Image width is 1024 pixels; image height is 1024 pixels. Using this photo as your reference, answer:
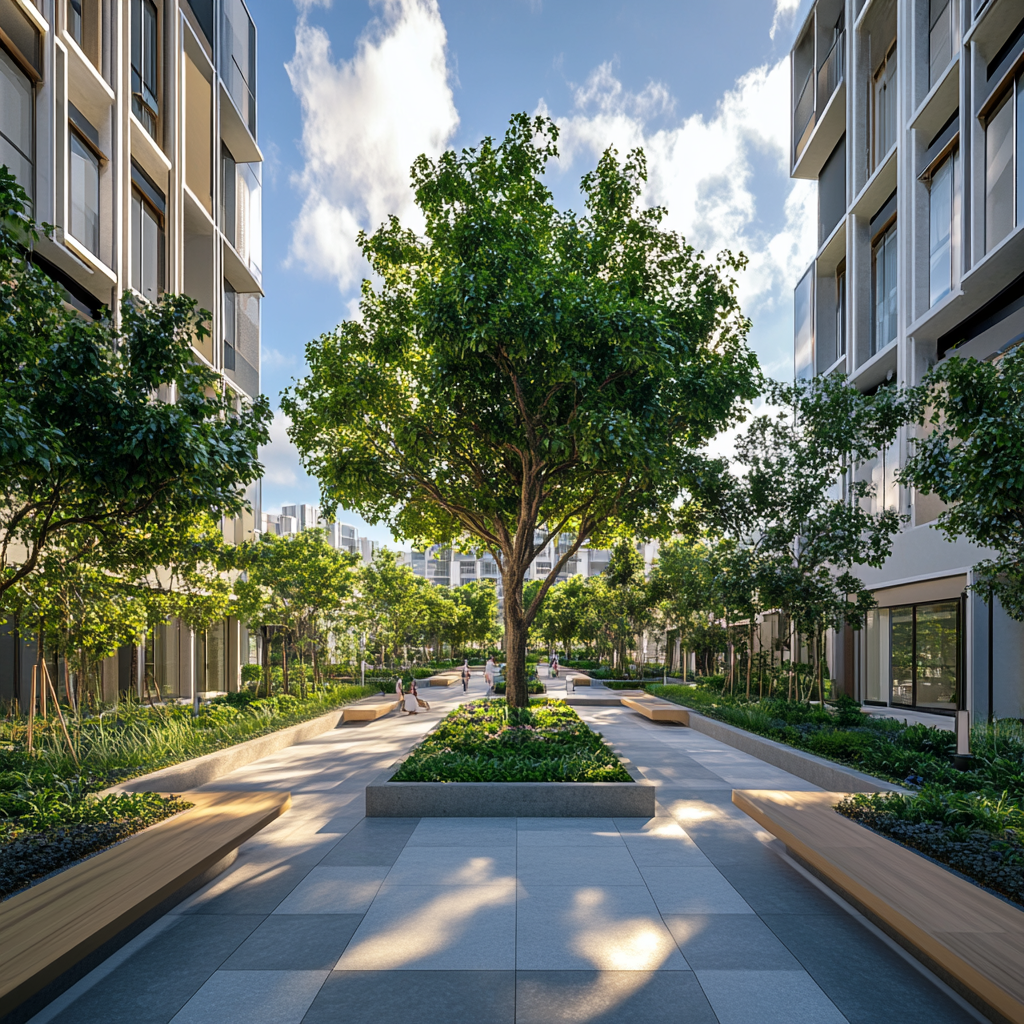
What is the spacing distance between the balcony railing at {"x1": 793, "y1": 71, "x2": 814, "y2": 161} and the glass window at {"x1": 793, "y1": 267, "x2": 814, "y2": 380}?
5.02 metres

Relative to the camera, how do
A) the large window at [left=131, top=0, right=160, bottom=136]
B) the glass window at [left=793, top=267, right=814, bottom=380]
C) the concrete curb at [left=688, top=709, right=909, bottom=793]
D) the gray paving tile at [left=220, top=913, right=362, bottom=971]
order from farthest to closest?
the glass window at [left=793, top=267, right=814, bottom=380] → the large window at [left=131, top=0, right=160, bottom=136] → the concrete curb at [left=688, top=709, right=909, bottom=793] → the gray paving tile at [left=220, top=913, right=362, bottom=971]

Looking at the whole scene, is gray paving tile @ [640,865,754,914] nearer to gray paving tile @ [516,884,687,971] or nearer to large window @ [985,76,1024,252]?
gray paving tile @ [516,884,687,971]

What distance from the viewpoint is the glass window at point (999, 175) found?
14.8 m

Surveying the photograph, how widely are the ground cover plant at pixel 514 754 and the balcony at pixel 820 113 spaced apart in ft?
78.8

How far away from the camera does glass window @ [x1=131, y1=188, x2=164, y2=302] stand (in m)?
19.3

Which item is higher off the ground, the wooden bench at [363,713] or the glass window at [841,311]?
the glass window at [841,311]

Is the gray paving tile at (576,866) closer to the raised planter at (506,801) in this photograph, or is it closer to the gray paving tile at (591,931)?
the gray paving tile at (591,931)

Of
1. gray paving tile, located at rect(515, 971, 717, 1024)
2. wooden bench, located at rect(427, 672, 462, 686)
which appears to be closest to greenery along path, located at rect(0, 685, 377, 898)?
gray paving tile, located at rect(515, 971, 717, 1024)

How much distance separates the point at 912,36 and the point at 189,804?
77.8ft

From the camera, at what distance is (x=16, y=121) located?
13.9 m

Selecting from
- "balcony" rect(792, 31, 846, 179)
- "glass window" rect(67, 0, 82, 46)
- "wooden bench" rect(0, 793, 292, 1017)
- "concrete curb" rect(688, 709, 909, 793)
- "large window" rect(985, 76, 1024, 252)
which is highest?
"balcony" rect(792, 31, 846, 179)

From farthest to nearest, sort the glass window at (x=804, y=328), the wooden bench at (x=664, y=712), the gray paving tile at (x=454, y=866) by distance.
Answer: the glass window at (x=804, y=328) → the wooden bench at (x=664, y=712) → the gray paving tile at (x=454, y=866)

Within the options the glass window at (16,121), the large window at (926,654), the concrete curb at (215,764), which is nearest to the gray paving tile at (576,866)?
the concrete curb at (215,764)

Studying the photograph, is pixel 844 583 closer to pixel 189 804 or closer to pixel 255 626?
pixel 189 804
